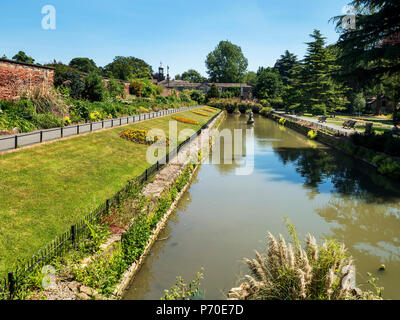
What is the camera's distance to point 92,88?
105 feet

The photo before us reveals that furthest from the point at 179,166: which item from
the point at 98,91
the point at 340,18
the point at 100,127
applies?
the point at 98,91

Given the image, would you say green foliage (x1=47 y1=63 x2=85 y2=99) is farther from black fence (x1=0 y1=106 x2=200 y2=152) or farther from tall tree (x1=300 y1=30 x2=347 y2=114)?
tall tree (x1=300 y1=30 x2=347 y2=114)

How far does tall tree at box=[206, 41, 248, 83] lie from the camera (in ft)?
436

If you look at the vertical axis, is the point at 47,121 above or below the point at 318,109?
below

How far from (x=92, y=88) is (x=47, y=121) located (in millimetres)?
14647

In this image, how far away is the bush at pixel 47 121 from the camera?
18202 millimetres

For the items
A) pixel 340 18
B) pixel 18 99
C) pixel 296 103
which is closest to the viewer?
pixel 18 99

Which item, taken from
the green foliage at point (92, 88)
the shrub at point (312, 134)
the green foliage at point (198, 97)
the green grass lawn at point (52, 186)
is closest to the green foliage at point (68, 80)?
the green foliage at point (92, 88)

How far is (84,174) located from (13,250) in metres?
5.68

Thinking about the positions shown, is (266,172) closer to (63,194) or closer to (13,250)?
(63,194)

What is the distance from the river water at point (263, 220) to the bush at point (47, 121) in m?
9.70

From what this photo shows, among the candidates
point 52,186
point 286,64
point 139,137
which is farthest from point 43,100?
point 286,64

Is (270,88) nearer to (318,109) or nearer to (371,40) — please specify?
(318,109)

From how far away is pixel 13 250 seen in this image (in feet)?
21.9
